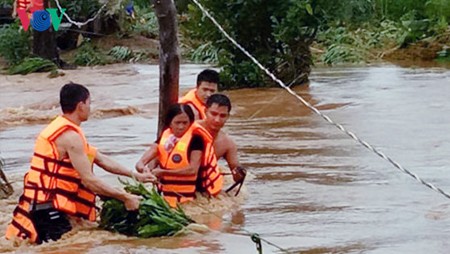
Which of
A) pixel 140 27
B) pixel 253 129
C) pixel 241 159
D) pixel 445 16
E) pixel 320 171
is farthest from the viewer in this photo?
pixel 140 27

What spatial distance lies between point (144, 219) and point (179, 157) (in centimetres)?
106

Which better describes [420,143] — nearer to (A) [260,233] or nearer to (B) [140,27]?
(A) [260,233]

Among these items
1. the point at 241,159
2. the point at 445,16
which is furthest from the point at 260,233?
the point at 445,16

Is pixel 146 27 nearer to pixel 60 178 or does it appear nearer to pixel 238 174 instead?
pixel 238 174

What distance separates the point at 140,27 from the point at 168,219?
83.1 feet

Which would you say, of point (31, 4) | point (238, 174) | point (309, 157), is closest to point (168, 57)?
point (238, 174)

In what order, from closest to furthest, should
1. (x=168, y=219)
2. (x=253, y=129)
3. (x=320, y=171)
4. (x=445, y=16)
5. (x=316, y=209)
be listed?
(x=168, y=219) < (x=316, y=209) < (x=320, y=171) < (x=253, y=129) < (x=445, y=16)

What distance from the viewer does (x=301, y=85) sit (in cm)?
1988

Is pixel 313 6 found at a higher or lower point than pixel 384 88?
higher

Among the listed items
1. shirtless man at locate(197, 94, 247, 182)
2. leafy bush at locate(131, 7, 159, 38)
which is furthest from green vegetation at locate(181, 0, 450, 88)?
leafy bush at locate(131, 7, 159, 38)

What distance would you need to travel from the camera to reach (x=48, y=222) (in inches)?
286

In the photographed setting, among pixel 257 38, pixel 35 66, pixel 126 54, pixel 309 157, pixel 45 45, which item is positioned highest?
pixel 257 38

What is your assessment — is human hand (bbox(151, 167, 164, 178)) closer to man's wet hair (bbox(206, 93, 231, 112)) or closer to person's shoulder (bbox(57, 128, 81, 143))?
man's wet hair (bbox(206, 93, 231, 112))

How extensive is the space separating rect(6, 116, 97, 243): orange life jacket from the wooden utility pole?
2.80 meters
